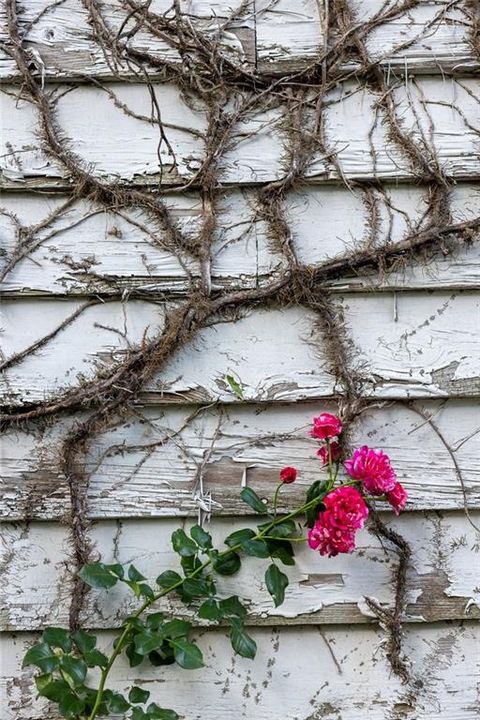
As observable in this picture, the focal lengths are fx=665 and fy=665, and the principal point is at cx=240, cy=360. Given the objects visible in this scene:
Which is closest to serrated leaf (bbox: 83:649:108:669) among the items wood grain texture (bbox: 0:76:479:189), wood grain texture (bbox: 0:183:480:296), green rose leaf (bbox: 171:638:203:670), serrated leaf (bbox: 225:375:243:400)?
green rose leaf (bbox: 171:638:203:670)

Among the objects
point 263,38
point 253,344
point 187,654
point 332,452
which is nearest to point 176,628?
point 187,654

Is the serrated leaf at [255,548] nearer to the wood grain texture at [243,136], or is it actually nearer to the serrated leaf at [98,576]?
the serrated leaf at [98,576]

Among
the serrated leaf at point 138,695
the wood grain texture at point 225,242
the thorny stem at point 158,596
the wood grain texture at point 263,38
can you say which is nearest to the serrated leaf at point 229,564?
the thorny stem at point 158,596

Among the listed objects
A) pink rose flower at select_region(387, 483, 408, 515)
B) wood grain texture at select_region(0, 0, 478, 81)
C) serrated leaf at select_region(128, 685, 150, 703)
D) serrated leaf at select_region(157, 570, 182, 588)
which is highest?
wood grain texture at select_region(0, 0, 478, 81)

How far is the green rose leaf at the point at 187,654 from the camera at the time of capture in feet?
3.47

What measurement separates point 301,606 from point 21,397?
2.00 ft

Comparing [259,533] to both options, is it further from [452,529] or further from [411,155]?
[411,155]

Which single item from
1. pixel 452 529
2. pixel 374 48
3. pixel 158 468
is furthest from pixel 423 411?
pixel 374 48

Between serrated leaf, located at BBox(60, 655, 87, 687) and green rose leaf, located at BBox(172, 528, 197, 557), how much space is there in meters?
0.23

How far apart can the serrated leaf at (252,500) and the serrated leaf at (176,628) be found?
0.22 m

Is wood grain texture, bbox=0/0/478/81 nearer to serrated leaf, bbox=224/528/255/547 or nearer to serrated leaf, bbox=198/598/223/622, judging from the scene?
serrated leaf, bbox=224/528/255/547

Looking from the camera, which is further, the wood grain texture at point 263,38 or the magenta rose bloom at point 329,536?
the wood grain texture at point 263,38

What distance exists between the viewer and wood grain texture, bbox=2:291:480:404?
3.82 feet

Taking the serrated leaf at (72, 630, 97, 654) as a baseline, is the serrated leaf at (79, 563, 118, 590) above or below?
above
